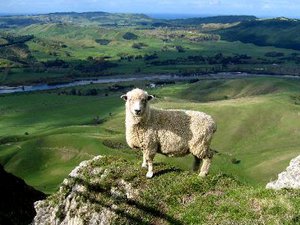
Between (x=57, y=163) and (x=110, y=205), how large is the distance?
84143mm

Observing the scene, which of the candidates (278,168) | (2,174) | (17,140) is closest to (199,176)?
(2,174)

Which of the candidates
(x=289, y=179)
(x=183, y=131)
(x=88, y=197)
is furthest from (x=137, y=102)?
(x=289, y=179)

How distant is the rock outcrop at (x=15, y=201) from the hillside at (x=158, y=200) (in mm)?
6191

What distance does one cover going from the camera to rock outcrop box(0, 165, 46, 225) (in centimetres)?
2977

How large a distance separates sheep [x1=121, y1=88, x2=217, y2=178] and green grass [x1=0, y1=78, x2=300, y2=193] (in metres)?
49.4

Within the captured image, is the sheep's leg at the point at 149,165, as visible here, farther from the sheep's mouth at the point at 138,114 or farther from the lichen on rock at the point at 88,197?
the sheep's mouth at the point at 138,114

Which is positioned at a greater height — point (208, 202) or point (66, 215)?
point (208, 202)

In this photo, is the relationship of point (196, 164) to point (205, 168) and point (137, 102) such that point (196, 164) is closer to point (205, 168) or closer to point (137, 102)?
point (205, 168)

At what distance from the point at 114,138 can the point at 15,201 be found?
85314 mm

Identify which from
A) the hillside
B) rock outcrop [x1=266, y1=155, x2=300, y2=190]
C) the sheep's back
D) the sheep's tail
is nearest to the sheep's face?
the sheep's back

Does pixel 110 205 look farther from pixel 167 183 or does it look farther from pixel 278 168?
pixel 278 168

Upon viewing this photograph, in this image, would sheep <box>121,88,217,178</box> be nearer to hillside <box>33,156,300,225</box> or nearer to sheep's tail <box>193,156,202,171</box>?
hillside <box>33,156,300,225</box>

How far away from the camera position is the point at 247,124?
140m

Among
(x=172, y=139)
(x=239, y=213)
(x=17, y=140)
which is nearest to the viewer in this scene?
(x=239, y=213)
